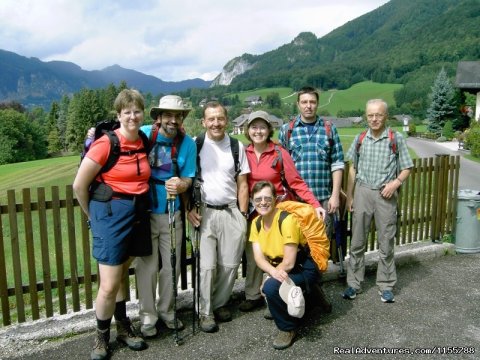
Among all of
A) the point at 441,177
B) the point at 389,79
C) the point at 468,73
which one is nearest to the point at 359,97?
the point at 389,79

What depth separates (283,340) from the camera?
4.03m

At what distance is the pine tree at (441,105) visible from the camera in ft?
175

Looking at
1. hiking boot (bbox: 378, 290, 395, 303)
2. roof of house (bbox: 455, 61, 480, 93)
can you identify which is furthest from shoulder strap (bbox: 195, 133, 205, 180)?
roof of house (bbox: 455, 61, 480, 93)

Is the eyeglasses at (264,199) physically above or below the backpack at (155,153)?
below

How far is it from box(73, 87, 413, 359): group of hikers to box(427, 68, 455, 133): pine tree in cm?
5372

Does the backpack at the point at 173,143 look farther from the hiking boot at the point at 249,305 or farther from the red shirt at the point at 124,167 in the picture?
the hiking boot at the point at 249,305

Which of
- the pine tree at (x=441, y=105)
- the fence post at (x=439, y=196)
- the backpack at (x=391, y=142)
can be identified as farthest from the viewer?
the pine tree at (x=441, y=105)

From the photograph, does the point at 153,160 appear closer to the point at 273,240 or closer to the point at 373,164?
the point at 273,240

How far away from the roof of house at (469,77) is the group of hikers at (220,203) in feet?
154

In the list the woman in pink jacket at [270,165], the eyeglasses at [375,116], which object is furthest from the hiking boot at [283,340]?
the eyeglasses at [375,116]

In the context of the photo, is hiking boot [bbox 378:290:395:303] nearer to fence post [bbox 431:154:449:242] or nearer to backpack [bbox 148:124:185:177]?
fence post [bbox 431:154:449:242]

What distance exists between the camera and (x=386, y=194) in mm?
4836

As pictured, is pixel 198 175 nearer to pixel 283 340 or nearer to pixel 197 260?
pixel 197 260

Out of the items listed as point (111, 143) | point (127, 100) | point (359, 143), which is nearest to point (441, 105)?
point (359, 143)
